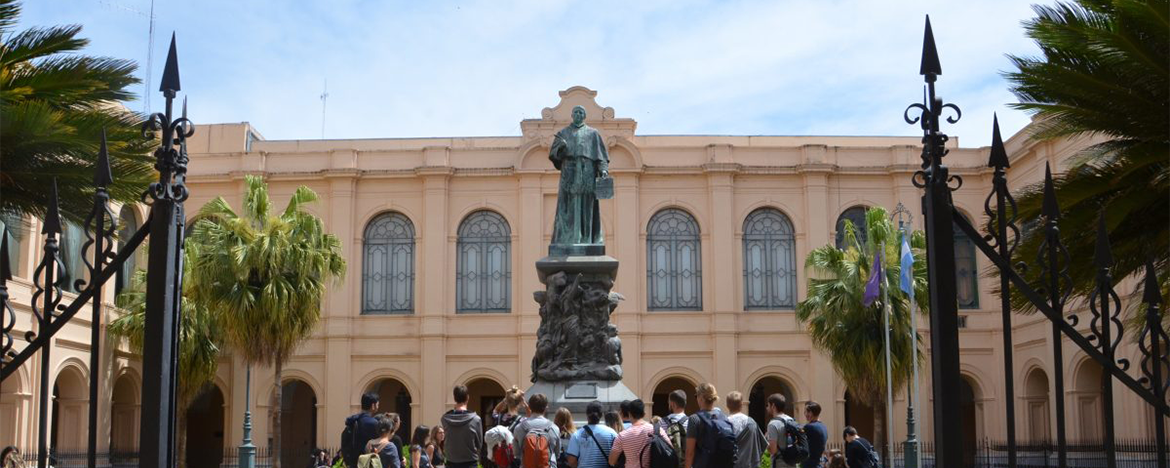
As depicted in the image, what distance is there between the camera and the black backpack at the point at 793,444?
390 inches

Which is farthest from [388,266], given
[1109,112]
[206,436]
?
[1109,112]

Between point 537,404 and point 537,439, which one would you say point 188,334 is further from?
point 537,439

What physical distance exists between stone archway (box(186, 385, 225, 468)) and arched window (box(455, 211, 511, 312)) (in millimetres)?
10118

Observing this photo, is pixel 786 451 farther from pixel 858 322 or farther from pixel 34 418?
pixel 34 418

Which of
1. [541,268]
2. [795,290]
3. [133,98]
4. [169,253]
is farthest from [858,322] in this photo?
[169,253]

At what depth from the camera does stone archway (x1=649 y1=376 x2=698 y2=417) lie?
1339 inches

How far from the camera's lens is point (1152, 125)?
9.26m

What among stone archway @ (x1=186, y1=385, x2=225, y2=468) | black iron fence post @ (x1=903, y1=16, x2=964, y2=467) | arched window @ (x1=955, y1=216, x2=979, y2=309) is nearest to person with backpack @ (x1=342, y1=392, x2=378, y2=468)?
black iron fence post @ (x1=903, y1=16, x2=964, y2=467)

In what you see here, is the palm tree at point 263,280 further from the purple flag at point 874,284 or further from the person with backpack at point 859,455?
the person with backpack at point 859,455

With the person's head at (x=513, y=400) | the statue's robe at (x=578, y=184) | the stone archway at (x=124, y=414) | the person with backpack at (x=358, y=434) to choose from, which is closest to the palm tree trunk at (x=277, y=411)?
the stone archway at (x=124, y=414)

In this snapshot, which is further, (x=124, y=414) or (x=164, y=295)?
(x=124, y=414)

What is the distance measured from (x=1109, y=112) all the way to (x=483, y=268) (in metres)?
25.8

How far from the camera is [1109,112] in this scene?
923 cm

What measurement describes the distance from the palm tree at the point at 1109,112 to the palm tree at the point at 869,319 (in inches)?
622
